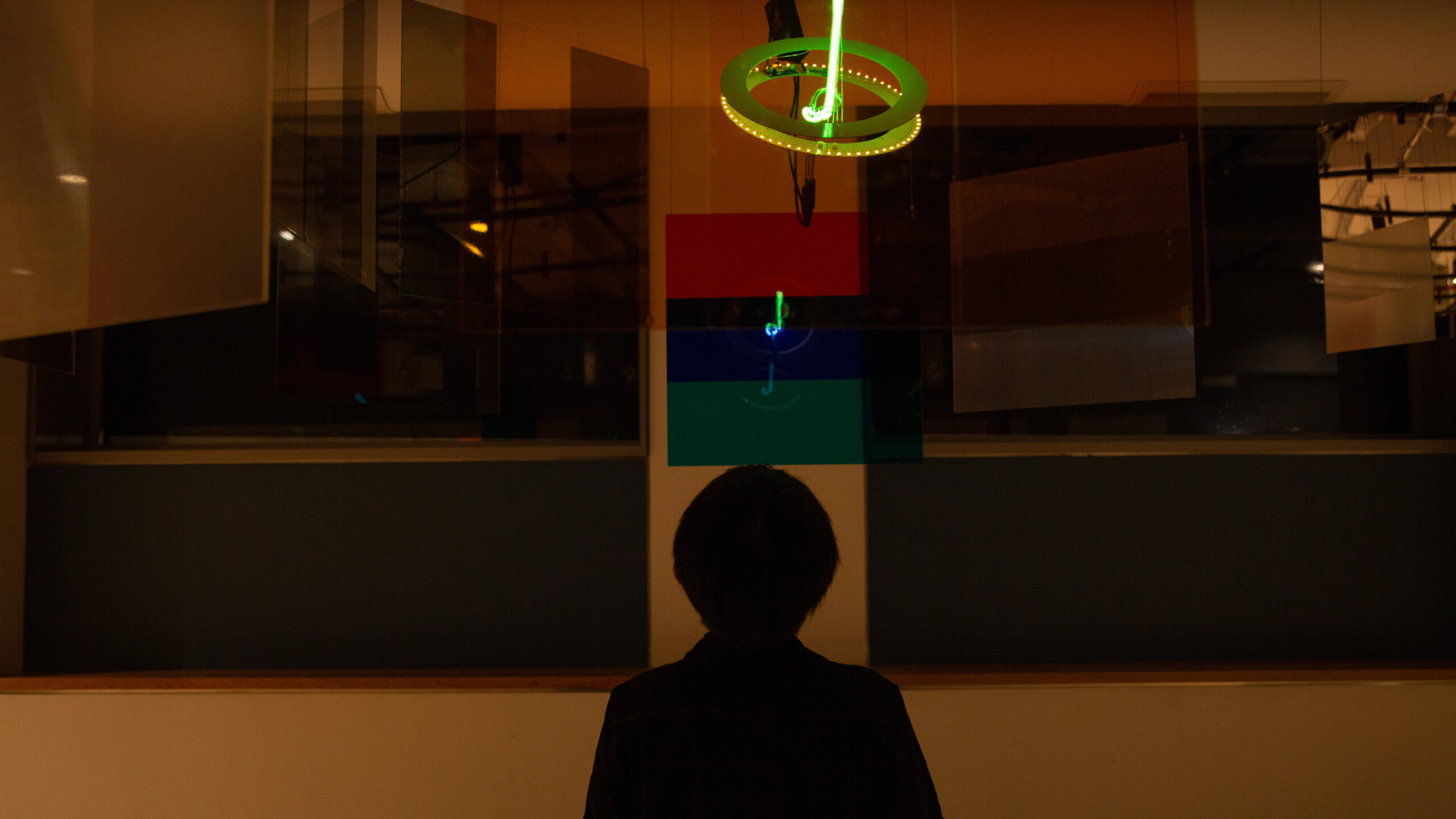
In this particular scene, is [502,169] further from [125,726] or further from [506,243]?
[125,726]

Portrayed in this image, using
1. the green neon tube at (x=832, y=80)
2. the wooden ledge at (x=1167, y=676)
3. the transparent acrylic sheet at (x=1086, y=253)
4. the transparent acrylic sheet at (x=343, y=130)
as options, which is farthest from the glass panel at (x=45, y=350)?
the wooden ledge at (x=1167, y=676)

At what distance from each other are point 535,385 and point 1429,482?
2.90 m

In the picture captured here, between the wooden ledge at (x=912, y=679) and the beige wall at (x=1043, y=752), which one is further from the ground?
the wooden ledge at (x=912, y=679)

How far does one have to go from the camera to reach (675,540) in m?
0.89

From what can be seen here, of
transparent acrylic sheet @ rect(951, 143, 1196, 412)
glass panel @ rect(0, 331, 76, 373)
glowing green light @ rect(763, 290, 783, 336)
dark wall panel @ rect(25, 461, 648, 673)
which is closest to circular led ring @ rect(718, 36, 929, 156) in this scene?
transparent acrylic sheet @ rect(951, 143, 1196, 412)

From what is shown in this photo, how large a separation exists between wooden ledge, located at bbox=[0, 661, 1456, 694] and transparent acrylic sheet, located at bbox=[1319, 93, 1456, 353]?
103 centimetres

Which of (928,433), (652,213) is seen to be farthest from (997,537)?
(652,213)

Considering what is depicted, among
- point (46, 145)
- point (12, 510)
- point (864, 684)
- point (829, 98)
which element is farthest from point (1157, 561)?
point (12, 510)

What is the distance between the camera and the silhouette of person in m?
0.85

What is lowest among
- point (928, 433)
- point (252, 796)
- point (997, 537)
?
point (252, 796)

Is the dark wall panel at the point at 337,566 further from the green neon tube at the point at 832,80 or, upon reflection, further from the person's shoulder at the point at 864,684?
the person's shoulder at the point at 864,684

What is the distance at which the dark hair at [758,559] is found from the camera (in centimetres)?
84

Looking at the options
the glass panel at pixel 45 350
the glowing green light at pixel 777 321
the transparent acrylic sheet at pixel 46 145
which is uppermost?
the transparent acrylic sheet at pixel 46 145

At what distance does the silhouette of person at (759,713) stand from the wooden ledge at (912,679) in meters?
1.46
